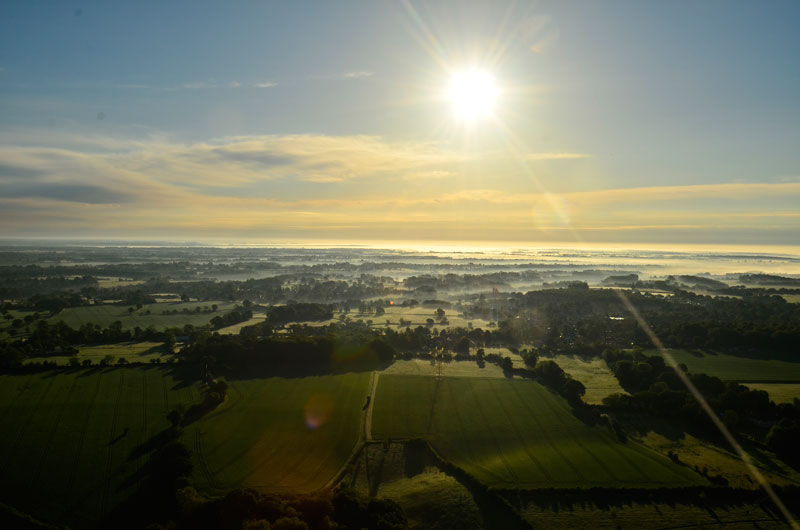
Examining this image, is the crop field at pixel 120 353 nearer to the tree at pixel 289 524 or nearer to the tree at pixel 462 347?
the tree at pixel 462 347

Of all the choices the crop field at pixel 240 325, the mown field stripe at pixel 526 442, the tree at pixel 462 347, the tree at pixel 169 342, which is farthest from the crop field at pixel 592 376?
the crop field at pixel 240 325

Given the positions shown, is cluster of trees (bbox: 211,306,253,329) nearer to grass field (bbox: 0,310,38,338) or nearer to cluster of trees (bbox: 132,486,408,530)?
grass field (bbox: 0,310,38,338)

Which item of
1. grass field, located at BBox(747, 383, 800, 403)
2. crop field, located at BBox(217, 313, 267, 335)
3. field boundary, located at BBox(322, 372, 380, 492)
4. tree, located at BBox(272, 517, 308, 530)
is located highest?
tree, located at BBox(272, 517, 308, 530)

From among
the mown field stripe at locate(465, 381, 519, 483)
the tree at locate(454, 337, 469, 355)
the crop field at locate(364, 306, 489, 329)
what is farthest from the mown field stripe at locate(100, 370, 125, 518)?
the crop field at locate(364, 306, 489, 329)

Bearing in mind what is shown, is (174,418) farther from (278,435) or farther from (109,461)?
(278,435)

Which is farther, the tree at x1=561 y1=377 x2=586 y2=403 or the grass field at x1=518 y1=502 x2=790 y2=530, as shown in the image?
the tree at x1=561 y1=377 x2=586 y2=403

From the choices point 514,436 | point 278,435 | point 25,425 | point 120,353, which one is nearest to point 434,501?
point 514,436

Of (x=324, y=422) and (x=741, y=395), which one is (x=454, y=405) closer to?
(x=324, y=422)
